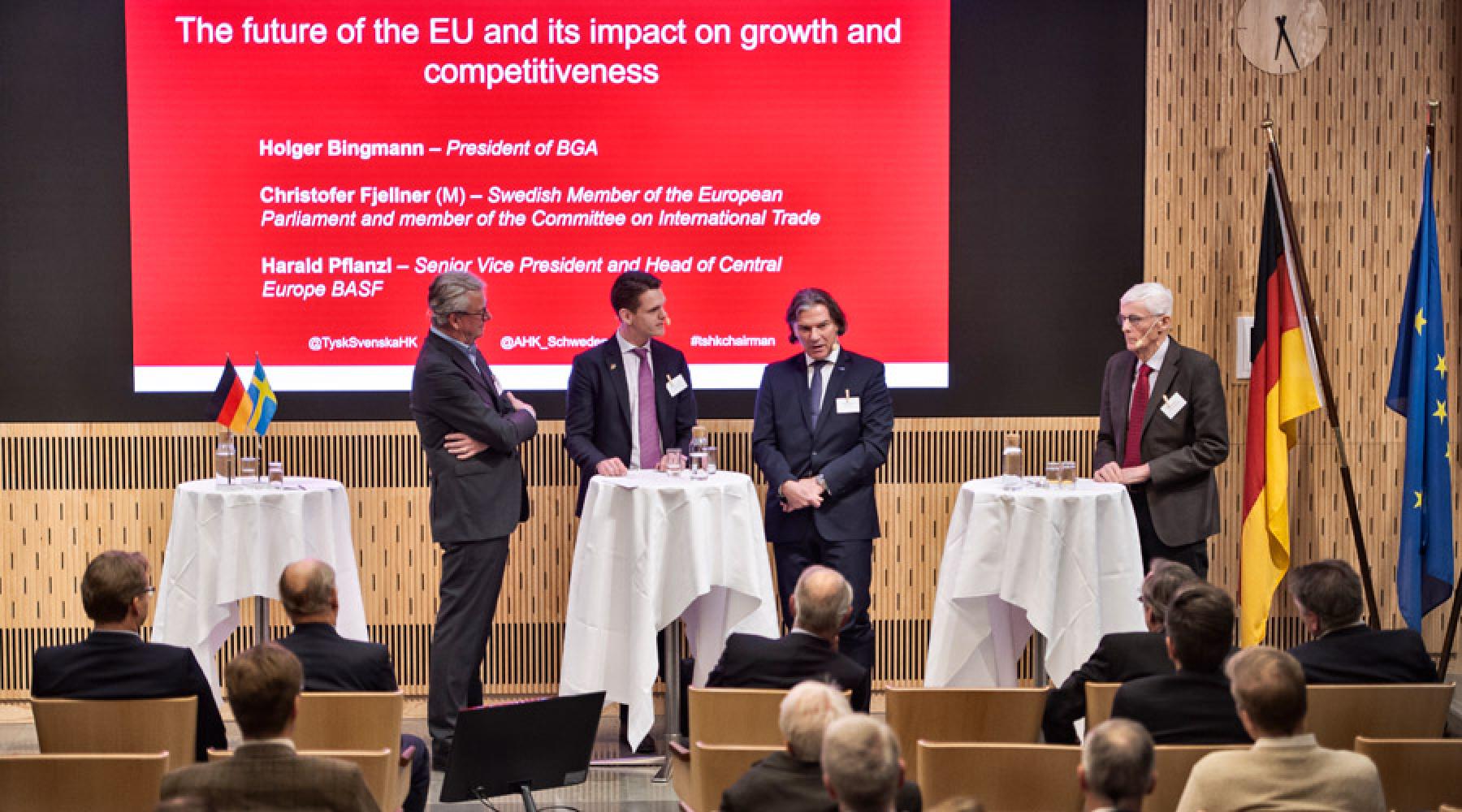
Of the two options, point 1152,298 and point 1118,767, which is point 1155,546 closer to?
point 1152,298

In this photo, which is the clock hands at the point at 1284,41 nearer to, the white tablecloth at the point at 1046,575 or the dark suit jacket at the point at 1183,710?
the white tablecloth at the point at 1046,575

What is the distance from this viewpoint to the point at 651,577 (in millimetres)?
5465

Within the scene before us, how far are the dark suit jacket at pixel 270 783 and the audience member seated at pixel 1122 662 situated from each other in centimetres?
192

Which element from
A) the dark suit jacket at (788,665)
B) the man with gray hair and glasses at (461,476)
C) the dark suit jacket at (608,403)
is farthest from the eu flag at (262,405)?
the dark suit jacket at (788,665)

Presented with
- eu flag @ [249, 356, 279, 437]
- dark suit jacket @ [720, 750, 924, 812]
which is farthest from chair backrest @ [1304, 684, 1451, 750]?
eu flag @ [249, 356, 279, 437]

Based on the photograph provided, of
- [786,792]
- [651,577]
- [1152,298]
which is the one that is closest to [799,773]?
[786,792]

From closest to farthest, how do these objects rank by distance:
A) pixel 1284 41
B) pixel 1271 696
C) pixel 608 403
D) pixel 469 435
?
pixel 1271 696 → pixel 469 435 → pixel 608 403 → pixel 1284 41

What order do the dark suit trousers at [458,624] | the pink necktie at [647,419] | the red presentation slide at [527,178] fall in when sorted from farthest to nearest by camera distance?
the red presentation slide at [527,178] → the pink necktie at [647,419] → the dark suit trousers at [458,624]

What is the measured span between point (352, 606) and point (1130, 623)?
283 centimetres

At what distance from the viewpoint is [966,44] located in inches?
270

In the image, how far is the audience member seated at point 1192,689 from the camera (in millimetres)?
3645

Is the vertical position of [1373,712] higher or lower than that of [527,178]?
lower

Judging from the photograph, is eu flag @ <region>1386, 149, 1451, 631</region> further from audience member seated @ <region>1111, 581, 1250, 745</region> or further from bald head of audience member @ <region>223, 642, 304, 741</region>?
bald head of audience member @ <region>223, 642, 304, 741</region>

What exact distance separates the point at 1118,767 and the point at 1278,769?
55 cm
